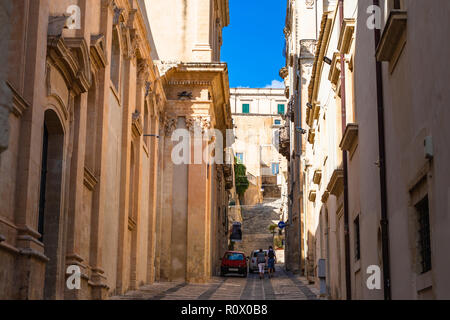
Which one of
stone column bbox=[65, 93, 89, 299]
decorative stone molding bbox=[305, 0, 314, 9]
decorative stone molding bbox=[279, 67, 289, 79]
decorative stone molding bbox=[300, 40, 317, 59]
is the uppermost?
decorative stone molding bbox=[279, 67, 289, 79]

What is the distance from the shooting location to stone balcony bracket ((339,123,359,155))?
1555 cm

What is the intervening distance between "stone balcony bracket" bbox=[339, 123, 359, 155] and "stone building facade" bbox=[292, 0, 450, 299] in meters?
0.02

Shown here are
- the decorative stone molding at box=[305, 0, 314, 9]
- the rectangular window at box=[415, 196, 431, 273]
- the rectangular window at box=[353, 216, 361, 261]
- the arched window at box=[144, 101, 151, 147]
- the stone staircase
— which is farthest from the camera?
the stone staircase

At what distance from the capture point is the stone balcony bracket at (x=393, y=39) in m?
10.4

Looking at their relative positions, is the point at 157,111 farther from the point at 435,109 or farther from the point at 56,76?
the point at 435,109

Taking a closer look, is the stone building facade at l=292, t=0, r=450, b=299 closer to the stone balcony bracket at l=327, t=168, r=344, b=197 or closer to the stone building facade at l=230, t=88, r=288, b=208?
the stone balcony bracket at l=327, t=168, r=344, b=197

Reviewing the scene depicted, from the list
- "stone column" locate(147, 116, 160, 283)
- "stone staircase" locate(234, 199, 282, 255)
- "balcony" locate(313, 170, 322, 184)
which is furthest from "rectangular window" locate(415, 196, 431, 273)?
"stone staircase" locate(234, 199, 282, 255)

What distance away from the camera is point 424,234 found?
1009 centimetres

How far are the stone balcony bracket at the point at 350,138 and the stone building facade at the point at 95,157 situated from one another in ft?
17.9

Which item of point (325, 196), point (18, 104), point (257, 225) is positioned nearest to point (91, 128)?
point (18, 104)

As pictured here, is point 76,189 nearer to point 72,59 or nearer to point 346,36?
point 72,59

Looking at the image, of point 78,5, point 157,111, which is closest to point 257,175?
point 157,111

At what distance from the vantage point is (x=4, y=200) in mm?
11961
